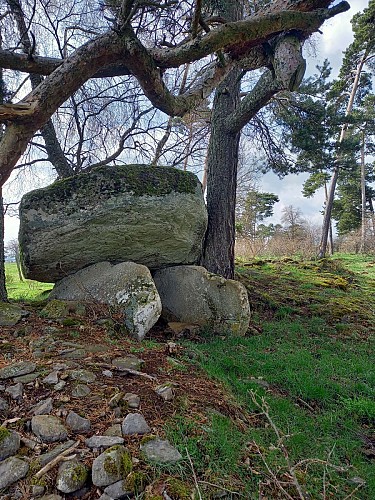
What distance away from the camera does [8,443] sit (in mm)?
1592

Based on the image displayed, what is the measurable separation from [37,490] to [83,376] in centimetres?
89

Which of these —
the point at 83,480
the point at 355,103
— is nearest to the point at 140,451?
the point at 83,480

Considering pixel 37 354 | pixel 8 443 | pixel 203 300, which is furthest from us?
pixel 203 300

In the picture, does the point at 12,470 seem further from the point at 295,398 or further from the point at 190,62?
the point at 190,62

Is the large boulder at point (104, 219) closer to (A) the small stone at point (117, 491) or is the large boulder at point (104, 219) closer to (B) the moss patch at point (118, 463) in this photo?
(B) the moss patch at point (118, 463)

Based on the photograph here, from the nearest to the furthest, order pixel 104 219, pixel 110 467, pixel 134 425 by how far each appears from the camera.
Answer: pixel 110 467 < pixel 134 425 < pixel 104 219

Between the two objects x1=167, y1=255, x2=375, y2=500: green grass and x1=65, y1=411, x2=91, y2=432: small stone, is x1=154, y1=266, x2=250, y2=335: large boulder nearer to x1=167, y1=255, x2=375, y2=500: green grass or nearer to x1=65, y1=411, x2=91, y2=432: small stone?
x1=167, y1=255, x2=375, y2=500: green grass

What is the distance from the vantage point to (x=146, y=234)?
4.29 meters

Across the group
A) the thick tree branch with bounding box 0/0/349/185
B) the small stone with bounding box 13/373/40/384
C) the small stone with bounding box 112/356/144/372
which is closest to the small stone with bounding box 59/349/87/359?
the small stone with bounding box 112/356/144/372

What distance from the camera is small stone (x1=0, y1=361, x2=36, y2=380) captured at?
2.20 metres

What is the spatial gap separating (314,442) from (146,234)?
2841mm

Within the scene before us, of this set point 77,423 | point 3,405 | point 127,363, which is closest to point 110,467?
point 77,423

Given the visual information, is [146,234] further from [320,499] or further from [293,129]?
[293,129]

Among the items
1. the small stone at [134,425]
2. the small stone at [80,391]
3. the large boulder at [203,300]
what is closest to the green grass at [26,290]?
the large boulder at [203,300]
